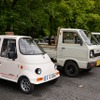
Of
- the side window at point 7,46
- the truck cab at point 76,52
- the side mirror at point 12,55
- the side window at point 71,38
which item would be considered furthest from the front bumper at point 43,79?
the side window at point 71,38

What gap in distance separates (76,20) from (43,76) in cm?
883

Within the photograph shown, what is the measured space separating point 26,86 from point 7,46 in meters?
1.51

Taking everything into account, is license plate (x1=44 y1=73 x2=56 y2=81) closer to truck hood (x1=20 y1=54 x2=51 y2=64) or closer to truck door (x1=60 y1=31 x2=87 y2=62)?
truck hood (x1=20 y1=54 x2=51 y2=64)

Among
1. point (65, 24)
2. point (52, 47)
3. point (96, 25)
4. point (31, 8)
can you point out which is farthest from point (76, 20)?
point (52, 47)

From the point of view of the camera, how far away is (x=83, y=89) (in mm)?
6438

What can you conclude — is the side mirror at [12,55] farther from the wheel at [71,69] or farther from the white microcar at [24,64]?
the wheel at [71,69]

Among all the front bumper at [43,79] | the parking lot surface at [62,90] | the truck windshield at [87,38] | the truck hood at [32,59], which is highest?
the truck windshield at [87,38]

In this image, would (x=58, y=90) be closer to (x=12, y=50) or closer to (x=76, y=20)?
(x=12, y=50)

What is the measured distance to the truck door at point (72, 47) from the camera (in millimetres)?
7824

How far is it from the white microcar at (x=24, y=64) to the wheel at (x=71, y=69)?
1.78 metres

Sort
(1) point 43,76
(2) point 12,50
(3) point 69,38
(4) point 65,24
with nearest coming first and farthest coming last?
(1) point 43,76 → (2) point 12,50 → (3) point 69,38 → (4) point 65,24

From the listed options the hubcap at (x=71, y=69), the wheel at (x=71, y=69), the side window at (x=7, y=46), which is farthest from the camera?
the hubcap at (x=71, y=69)

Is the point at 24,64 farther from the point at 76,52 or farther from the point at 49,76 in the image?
the point at 76,52

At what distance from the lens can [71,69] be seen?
8.26 m
